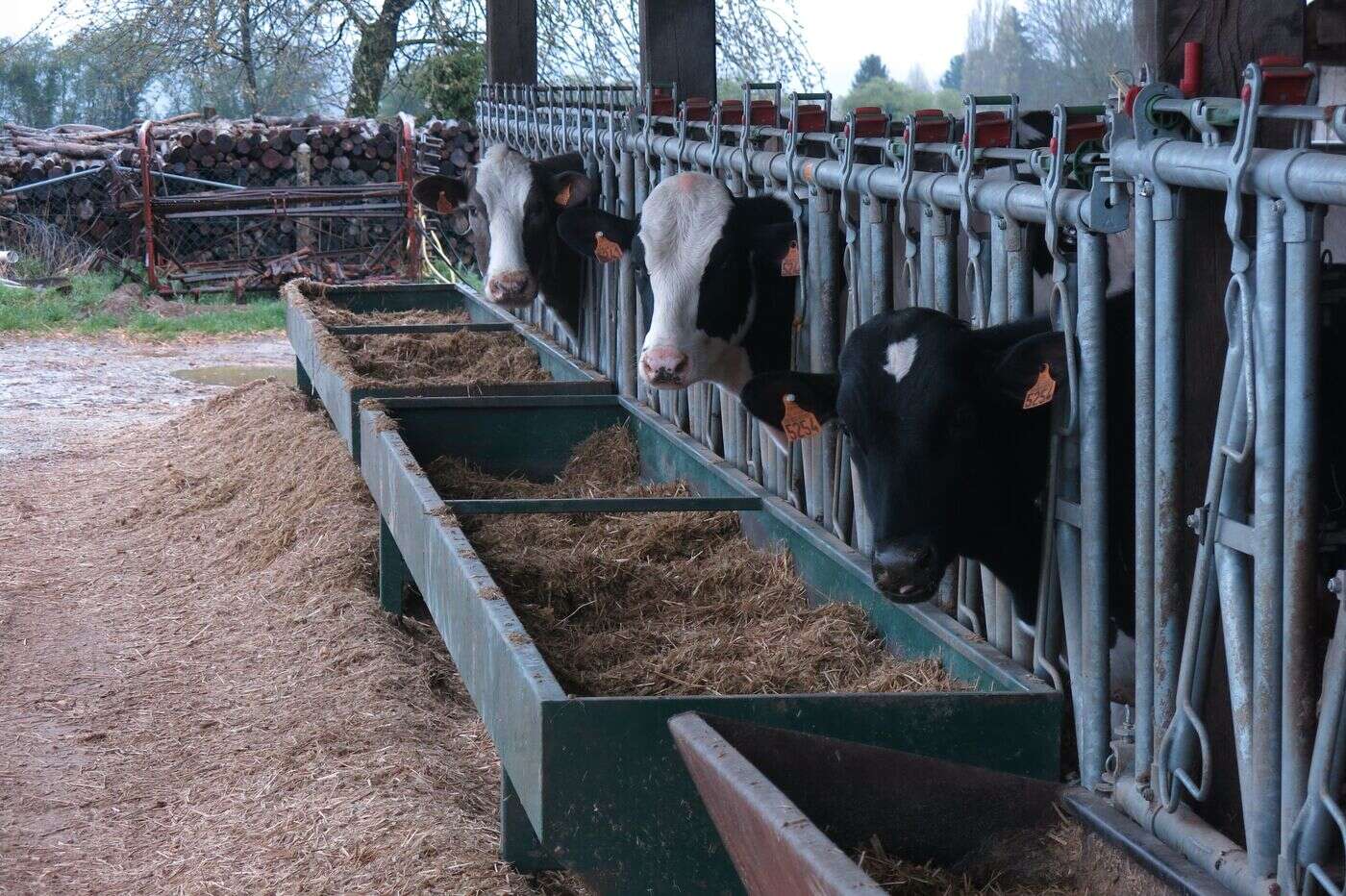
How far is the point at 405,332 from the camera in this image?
8.57m

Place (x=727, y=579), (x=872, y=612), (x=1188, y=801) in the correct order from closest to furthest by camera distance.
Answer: (x=1188, y=801) → (x=872, y=612) → (x=727, y=579)

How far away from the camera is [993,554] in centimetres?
331

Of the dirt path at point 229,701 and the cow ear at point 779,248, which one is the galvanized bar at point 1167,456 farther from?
the cow ear at point 779,248

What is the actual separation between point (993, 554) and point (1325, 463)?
0.67m

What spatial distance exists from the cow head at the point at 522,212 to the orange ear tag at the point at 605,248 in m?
1.77

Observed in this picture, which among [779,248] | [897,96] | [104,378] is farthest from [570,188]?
[897,96]

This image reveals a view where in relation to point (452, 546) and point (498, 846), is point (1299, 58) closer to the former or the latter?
point (452, 546)

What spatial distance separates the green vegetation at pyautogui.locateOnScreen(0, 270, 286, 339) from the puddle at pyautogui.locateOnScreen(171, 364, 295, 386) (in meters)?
2.01

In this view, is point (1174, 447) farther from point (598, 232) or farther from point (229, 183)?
point (229, 183)

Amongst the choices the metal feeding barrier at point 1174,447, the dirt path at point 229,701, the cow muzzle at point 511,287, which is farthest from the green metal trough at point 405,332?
the metal feeding barrier at point 1174,447

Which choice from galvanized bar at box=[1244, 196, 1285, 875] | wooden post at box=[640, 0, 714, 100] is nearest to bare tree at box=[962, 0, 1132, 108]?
wooden post at box=[640, 0, 714, 100]

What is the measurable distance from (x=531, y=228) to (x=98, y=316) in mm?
→ 9705

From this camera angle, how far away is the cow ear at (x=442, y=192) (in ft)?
29.0

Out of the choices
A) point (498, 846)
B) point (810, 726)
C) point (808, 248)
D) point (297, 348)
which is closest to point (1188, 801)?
point (810, 726)
